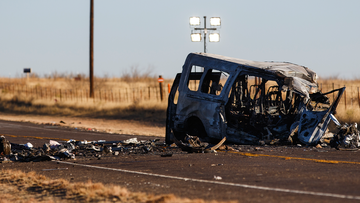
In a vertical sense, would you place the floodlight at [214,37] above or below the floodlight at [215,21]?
below

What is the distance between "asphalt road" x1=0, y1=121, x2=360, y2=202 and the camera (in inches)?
258

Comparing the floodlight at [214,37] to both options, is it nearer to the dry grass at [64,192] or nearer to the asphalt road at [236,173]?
the asphalt road at [236,173]

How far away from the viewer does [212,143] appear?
12.1 meters

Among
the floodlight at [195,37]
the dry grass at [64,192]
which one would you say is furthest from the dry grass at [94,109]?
the dry grass at [64,192]

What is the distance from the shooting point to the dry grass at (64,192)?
20.8ft

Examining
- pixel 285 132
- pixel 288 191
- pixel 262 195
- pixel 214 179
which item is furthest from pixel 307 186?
pixel 285 132

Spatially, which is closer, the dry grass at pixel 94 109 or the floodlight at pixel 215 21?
the floodlight at pixel 215 21

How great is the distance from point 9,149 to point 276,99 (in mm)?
6730

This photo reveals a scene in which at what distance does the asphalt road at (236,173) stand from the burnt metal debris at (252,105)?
1.59 ft

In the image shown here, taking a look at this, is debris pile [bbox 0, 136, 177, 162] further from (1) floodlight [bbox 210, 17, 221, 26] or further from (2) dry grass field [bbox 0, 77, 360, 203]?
(1) floodlight [bbox 210, 17, 221, 26]

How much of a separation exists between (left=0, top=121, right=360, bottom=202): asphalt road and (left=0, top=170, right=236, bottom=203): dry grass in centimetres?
46

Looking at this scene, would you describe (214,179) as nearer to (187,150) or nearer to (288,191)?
(288,191)

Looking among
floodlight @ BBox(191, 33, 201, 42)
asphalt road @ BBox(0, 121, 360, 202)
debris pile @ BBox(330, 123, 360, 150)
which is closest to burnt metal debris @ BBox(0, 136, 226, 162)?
asphalt road @ BBox(0, 121, 360, 202)

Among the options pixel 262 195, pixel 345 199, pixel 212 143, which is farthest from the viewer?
pixel 212 143
